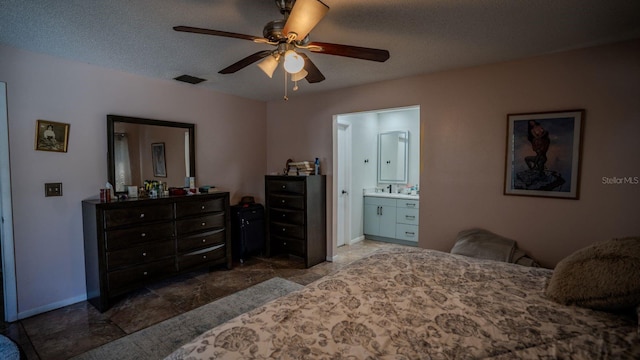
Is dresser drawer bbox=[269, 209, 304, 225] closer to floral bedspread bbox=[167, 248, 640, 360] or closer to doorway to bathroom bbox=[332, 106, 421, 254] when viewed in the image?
doorway to bathroom bbox=[332, 106, 421, 254]

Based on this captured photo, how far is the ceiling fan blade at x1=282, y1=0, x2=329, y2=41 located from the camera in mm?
1375

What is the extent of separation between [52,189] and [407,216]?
14.9 feet

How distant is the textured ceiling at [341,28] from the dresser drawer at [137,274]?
2.11 metres

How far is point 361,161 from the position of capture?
519cm

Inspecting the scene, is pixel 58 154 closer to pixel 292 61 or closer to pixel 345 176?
pixel 292 61

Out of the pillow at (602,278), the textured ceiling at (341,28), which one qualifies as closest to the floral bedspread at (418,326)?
the pillow at (602,278)

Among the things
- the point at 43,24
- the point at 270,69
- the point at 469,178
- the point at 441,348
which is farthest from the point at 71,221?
the point at 469,178

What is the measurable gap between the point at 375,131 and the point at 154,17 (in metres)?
4.09

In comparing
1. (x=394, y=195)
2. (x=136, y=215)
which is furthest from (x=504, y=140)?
(x=136, y=215)

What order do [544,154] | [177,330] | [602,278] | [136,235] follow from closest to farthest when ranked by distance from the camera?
[602,278], [177,330], [544,154], [136,235]

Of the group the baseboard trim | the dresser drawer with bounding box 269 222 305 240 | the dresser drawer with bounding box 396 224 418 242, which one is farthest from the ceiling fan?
the dresser drawer with bounding box 396 224 418 242

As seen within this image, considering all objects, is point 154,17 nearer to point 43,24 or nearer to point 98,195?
point 43,24

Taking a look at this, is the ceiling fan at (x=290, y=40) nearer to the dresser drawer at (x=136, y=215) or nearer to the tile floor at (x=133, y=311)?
the dresser drawer at (x=136, y=215)

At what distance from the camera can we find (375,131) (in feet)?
17.9
